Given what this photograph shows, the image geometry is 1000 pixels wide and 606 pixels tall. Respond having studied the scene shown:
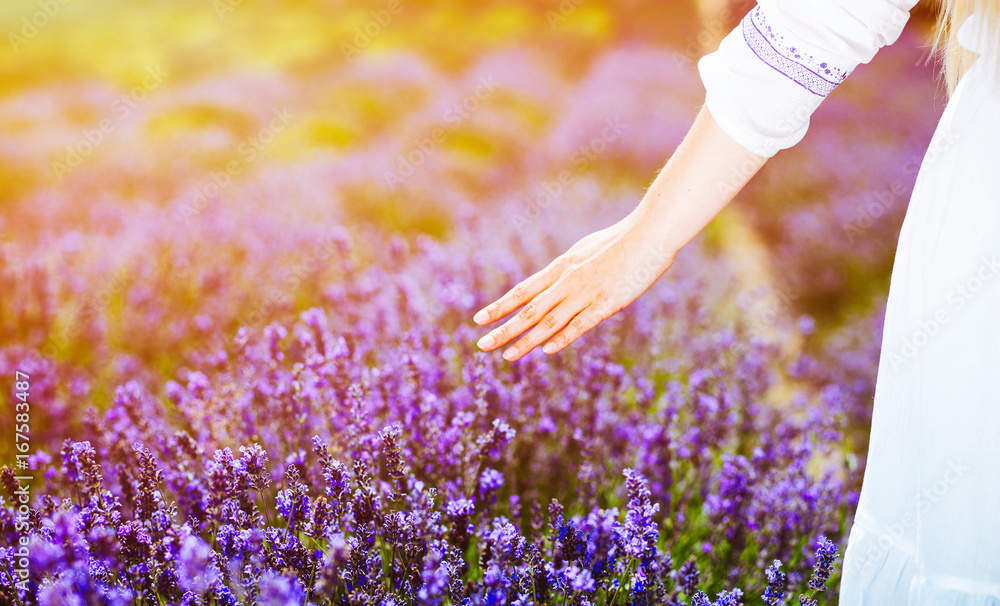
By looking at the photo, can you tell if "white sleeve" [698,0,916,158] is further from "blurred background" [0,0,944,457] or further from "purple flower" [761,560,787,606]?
"blurred background" [0,0,944,457]

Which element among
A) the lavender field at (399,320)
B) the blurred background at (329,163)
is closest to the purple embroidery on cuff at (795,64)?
the lavender field at (399,320)

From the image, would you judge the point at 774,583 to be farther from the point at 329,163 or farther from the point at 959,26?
the point at 329,163

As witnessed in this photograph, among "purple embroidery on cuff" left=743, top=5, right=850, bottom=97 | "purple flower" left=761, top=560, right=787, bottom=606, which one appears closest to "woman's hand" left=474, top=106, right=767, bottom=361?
"purple embroidery on cuff" left=743, top=5, right=850, bottom=97

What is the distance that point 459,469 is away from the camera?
71.6 inches

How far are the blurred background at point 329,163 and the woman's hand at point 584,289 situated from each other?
1249 mm

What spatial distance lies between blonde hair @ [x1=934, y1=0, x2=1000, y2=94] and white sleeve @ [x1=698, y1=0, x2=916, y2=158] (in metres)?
0.12

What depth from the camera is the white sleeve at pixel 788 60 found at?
1.15 meters

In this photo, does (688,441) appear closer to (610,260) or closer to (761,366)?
(761,366)

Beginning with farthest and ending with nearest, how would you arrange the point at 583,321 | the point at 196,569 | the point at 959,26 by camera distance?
the point at 583,321
the point at 959,26
the point at 196,569

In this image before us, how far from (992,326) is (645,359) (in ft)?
6.97

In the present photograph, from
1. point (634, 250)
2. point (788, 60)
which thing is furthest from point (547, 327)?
point (788, 60)

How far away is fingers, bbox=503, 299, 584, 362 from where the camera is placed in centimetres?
137

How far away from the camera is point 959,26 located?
4.11 ft

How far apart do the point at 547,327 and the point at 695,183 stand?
407mm
